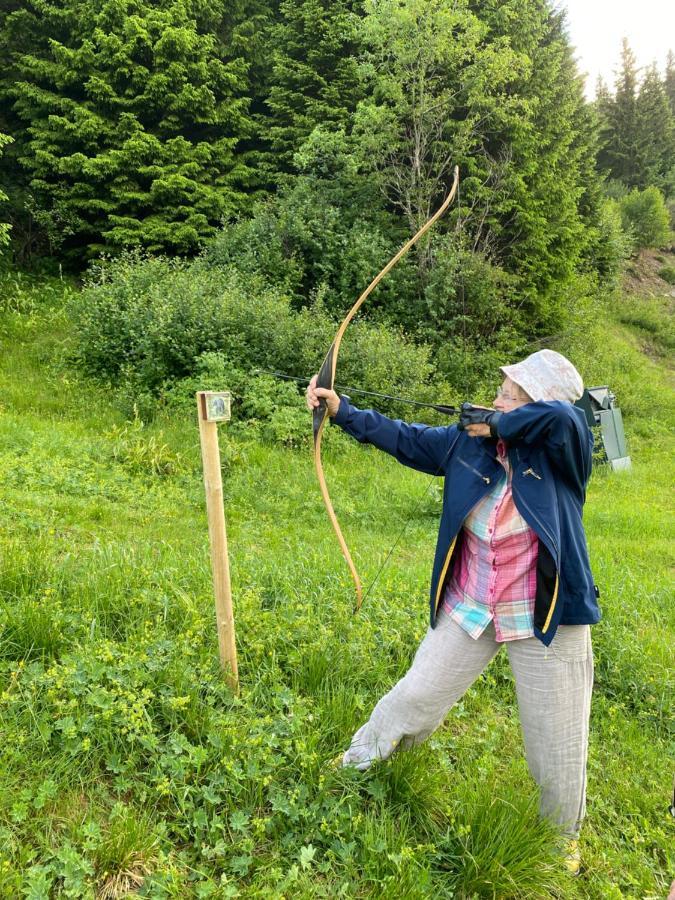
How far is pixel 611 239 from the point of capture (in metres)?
18.3

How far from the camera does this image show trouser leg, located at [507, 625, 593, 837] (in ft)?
7.09

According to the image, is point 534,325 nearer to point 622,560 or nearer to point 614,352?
point 614,352

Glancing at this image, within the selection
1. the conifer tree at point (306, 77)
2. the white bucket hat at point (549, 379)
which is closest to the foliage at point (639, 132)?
the conifer tree at point (306, 77)

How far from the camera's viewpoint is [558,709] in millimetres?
2178

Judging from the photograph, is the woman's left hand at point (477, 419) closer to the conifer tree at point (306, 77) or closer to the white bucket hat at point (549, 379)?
the white bucket hat at point (549, 379)

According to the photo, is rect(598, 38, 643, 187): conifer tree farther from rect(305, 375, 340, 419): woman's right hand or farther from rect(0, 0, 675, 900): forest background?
rect(305, 375, 340, 419): woman's right hand

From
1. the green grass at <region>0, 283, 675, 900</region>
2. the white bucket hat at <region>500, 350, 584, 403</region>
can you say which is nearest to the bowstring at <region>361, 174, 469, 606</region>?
the green grass at <region>0, 283, 675, 900</region>

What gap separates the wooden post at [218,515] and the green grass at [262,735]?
14 centimetres

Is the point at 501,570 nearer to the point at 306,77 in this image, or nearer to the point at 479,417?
the point at 479,417

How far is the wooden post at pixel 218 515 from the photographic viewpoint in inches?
97.6

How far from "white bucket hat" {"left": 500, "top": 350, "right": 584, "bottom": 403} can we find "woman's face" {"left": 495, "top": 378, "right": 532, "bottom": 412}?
A: 36 millimetres

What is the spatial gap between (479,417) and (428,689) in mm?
1044

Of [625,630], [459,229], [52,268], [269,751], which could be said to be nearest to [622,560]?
[625,630]

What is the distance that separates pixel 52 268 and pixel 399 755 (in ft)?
42.6
